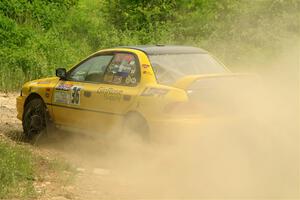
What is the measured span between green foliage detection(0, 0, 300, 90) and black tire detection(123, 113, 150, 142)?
29.4ft

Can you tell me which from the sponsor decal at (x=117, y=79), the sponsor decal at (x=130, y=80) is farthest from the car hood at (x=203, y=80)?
the sponsor decal at (x=117, y=79)

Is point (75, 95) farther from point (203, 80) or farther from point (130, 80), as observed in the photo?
point (203, 80)

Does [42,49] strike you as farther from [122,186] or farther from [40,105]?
[122,186]

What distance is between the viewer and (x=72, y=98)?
31.6 ft

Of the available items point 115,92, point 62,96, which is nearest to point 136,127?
point 115,92

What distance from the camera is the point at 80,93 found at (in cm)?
948

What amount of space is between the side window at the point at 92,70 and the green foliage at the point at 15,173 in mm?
1597

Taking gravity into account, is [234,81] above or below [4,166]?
above

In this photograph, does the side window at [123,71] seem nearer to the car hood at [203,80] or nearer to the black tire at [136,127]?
the black tire at [136,127]

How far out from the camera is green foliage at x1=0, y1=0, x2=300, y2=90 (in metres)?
17.4

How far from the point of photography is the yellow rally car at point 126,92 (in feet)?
26.2

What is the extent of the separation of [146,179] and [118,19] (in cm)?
1620

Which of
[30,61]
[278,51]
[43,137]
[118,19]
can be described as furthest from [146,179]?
[118,19]

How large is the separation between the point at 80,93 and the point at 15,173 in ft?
7.70
